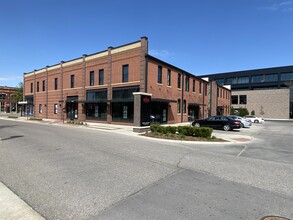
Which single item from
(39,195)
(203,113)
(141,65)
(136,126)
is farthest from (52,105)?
(39,195)

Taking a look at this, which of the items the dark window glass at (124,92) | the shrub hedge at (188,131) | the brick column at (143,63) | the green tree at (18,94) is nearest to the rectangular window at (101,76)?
the dark window glass at (124,92)

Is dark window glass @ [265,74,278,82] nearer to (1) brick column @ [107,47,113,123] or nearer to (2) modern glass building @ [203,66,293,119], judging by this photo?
(2) modern glass building @ [203,66,293,119]

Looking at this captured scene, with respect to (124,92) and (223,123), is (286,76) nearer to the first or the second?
(223,123)

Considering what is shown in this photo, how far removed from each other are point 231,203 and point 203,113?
35.8m

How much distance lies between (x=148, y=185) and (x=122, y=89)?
20.5 m

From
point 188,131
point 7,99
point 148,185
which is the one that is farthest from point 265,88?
point 7,99

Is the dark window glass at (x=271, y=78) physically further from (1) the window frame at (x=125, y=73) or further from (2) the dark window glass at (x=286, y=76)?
(1) the window frame at (x=125, y=73)

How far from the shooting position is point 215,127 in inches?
842

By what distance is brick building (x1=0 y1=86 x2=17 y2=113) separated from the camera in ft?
266

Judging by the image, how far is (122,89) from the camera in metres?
24.9

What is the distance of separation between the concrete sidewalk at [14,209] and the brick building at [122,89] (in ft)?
43.9

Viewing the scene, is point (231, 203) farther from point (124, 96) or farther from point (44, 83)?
point (44, 83)

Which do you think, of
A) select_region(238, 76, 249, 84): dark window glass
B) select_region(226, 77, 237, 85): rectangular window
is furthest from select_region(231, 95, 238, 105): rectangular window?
select_region(226, 77, 237, 85): rectangular window

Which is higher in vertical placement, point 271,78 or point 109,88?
point 271,78
